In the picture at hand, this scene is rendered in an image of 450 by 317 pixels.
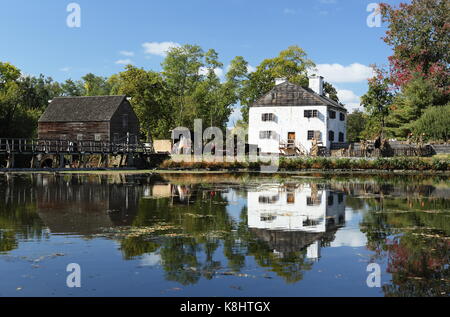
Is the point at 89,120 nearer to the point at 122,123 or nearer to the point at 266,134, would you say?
the point at 122,123

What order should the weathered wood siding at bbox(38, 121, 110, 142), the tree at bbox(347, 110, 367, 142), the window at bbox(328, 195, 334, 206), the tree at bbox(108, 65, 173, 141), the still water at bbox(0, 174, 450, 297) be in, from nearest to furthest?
the still water at bbox(0, 174, 450, 297) < the window at bbox(328, 195, 334, 206) < the weathered wood siding at bbox(38, 121, 110, 142) < the tree at bbox(108, 65, 173, 141) < the tree at bbox(347, 110, 367, 142)

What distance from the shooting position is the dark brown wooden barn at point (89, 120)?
57.5 metres

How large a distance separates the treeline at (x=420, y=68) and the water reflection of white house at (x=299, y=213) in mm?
30445

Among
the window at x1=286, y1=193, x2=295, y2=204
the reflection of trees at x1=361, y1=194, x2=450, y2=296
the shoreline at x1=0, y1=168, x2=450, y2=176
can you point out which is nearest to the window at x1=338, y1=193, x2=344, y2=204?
the reflection of trees at x1=361, y1=194, x2=450, y2=296

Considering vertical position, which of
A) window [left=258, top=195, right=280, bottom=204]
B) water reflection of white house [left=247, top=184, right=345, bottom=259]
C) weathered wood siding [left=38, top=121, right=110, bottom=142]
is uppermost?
weathered wood siding [left=38, top=121, right=110, bottom=142]

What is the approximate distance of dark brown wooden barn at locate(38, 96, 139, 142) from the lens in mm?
57531

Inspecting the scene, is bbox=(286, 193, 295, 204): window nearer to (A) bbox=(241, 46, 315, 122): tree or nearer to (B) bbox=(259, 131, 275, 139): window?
(B) bbox=(259, 131, 275, 139): window

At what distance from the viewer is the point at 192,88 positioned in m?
80.9

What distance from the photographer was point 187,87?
81.1 metres

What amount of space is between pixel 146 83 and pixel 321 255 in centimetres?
6063

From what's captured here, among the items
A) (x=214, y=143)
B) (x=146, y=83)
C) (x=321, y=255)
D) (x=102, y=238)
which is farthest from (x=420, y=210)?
(x=146, y=83)

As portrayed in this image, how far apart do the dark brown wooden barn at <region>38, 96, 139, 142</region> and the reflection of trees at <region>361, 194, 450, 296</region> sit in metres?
43.9

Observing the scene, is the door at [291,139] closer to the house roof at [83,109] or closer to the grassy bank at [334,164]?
the grassy bank at [334,164]

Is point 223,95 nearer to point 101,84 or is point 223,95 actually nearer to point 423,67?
point 423,67
